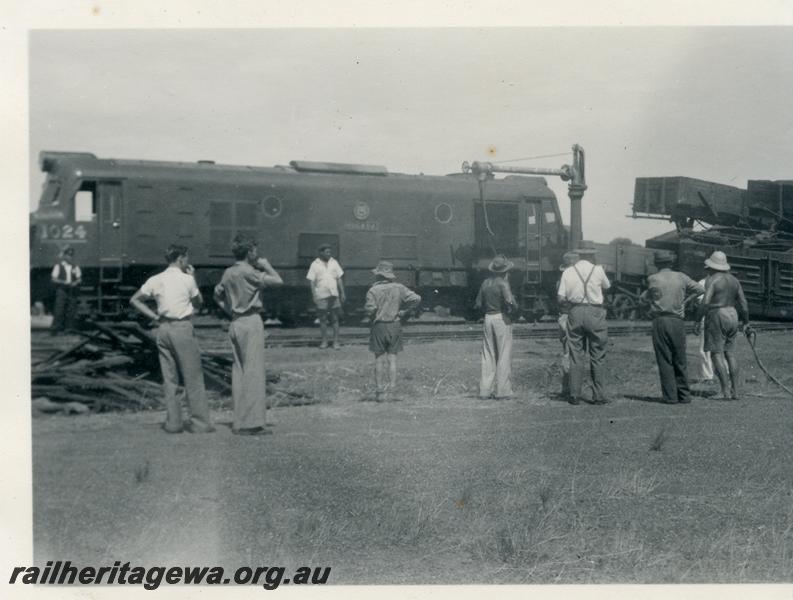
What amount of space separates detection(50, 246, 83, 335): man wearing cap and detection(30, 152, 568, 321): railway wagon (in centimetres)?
20

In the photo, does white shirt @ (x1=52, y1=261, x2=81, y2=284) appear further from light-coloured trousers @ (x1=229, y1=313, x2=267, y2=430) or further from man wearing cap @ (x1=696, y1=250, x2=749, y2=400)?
man wearing cap @ (x1=696, y1=250, x2=749, y2=400)

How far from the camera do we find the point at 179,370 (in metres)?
8.11

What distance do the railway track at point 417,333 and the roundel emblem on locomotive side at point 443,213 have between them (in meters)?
2.35

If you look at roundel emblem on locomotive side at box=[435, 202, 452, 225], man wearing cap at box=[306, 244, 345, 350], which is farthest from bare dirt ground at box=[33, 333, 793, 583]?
roundel emblem on locomotive side at box=[435, 202, 452, 225]

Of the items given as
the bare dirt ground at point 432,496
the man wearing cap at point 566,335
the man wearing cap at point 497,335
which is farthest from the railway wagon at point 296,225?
the bare dirt ground at point 432,496

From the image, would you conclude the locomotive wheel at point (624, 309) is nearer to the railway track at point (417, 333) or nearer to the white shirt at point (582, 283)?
the railway track at point (417, 333)

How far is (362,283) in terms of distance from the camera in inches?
765

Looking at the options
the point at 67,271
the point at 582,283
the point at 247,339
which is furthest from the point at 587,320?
the point at 67,271

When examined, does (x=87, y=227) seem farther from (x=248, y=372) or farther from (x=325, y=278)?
(x=248, y=372)

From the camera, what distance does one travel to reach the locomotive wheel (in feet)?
75.7

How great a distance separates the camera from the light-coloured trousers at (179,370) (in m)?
7.99

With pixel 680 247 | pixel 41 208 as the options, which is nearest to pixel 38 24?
pixel 41 208

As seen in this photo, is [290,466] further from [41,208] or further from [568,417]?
[41,208]

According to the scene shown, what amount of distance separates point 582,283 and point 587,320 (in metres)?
0.43
